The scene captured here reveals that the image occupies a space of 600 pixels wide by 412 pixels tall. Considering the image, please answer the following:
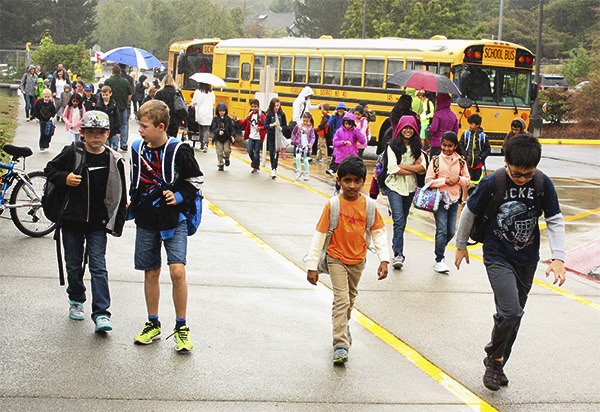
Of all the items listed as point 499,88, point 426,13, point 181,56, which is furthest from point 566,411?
point 426,13

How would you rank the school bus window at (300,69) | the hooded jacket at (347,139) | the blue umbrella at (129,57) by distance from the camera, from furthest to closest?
the school bus window at (300,69)
the blue umbrella at (129,57)
the hooded jacket at (347,139)

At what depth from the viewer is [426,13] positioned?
57469 millimetres

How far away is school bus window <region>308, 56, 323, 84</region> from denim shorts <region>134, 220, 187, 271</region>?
19.5 m

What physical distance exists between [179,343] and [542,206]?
2591mm

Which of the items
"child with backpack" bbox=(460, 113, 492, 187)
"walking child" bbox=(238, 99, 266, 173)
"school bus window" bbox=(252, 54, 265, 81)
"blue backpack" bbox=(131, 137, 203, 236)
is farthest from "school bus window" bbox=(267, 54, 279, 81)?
"blue backpack" bbox=(131, 137, 203, 236)

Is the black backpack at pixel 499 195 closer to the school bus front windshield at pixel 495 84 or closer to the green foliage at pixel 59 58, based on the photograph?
the school bus front windshield at pixel 495 84

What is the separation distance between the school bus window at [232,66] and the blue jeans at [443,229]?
66.3ft

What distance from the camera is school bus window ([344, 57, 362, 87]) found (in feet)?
80.7

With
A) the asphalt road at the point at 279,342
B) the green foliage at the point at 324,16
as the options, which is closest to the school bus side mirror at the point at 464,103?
the asphalt road at the point at 279,342

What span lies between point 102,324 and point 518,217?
298 centimetres

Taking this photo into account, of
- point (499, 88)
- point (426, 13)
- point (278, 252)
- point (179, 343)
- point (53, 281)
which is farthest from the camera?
point (426, 13)

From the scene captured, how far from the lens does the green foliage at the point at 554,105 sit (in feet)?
123

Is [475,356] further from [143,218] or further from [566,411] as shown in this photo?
[143,218]

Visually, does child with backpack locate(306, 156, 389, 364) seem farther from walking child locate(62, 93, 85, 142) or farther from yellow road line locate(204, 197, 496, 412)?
walking child locate(62, 93, 85, 142)
